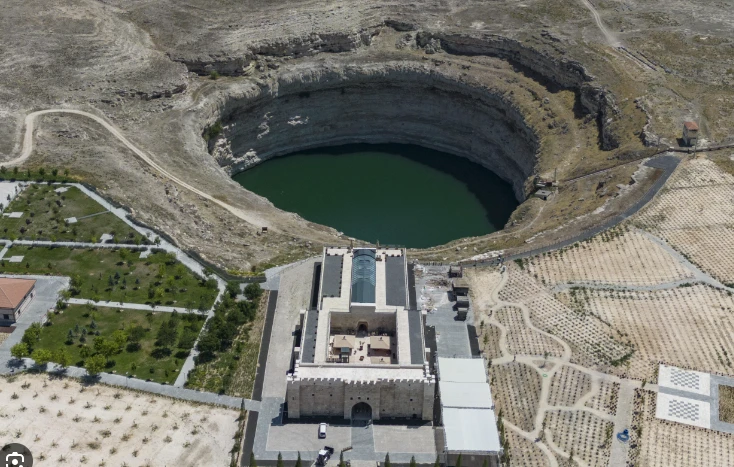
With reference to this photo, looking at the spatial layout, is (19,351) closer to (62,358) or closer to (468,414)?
(62,358)

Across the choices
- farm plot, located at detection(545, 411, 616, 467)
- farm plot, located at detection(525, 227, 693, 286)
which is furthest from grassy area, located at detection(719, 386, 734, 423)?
farm plot, located at detection(525, 227, 693, 286)

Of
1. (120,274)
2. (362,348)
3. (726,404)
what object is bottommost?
(726,404)

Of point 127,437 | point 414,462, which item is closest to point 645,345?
point 414,462

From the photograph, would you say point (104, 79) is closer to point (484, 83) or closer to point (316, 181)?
point (316, 181)

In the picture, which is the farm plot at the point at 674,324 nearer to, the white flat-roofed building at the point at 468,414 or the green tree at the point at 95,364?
the white flat-roofed building at the point at 468,414

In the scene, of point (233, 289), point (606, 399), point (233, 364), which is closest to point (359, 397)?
point (233, 364)

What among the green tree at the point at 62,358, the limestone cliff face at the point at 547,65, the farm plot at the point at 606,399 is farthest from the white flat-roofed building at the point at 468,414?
the limestone cliff face at the point at 547,65
